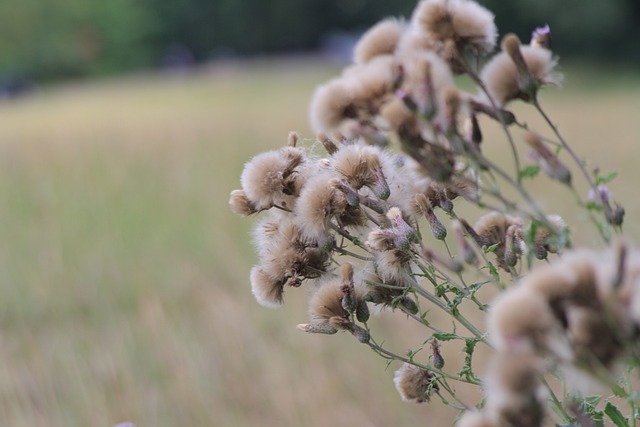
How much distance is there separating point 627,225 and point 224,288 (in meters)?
1.28

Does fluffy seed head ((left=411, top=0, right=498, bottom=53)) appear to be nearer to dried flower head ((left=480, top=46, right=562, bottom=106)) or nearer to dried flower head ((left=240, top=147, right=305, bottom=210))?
dried flower head ((left=480, top=46, right=562, bottom=106))

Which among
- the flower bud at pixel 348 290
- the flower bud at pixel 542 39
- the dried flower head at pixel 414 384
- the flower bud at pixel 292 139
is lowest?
the dried flower head at pixel 414 384

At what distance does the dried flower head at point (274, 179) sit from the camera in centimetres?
63

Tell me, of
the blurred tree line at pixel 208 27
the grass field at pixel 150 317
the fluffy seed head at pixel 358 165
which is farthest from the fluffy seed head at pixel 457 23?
the blurred tree line at pixel 208 27

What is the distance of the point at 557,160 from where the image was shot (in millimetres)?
528

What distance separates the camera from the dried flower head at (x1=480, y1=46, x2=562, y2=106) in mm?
562

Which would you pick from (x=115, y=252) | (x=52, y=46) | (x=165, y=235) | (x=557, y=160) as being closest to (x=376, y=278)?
(x=557, y=160)

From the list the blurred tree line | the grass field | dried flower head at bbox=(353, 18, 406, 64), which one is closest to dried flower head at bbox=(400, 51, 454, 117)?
dried flower head at bbox=(353, 18, 406, 64)

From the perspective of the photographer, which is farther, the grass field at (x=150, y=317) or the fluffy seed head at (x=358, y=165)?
the grass field at (x=150, y=317)

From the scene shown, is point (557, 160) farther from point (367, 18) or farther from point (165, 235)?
point (367, 18)

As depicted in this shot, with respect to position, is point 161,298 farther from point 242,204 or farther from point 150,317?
point 242,204

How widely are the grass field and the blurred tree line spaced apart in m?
15.3

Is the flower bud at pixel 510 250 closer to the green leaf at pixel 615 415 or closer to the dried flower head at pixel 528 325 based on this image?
the green leaf at pixel 615 415

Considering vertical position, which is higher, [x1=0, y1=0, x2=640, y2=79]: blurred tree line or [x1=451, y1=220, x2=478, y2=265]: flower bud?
[x1=451, y1=220, x2=478, y2=265]: flower bud
